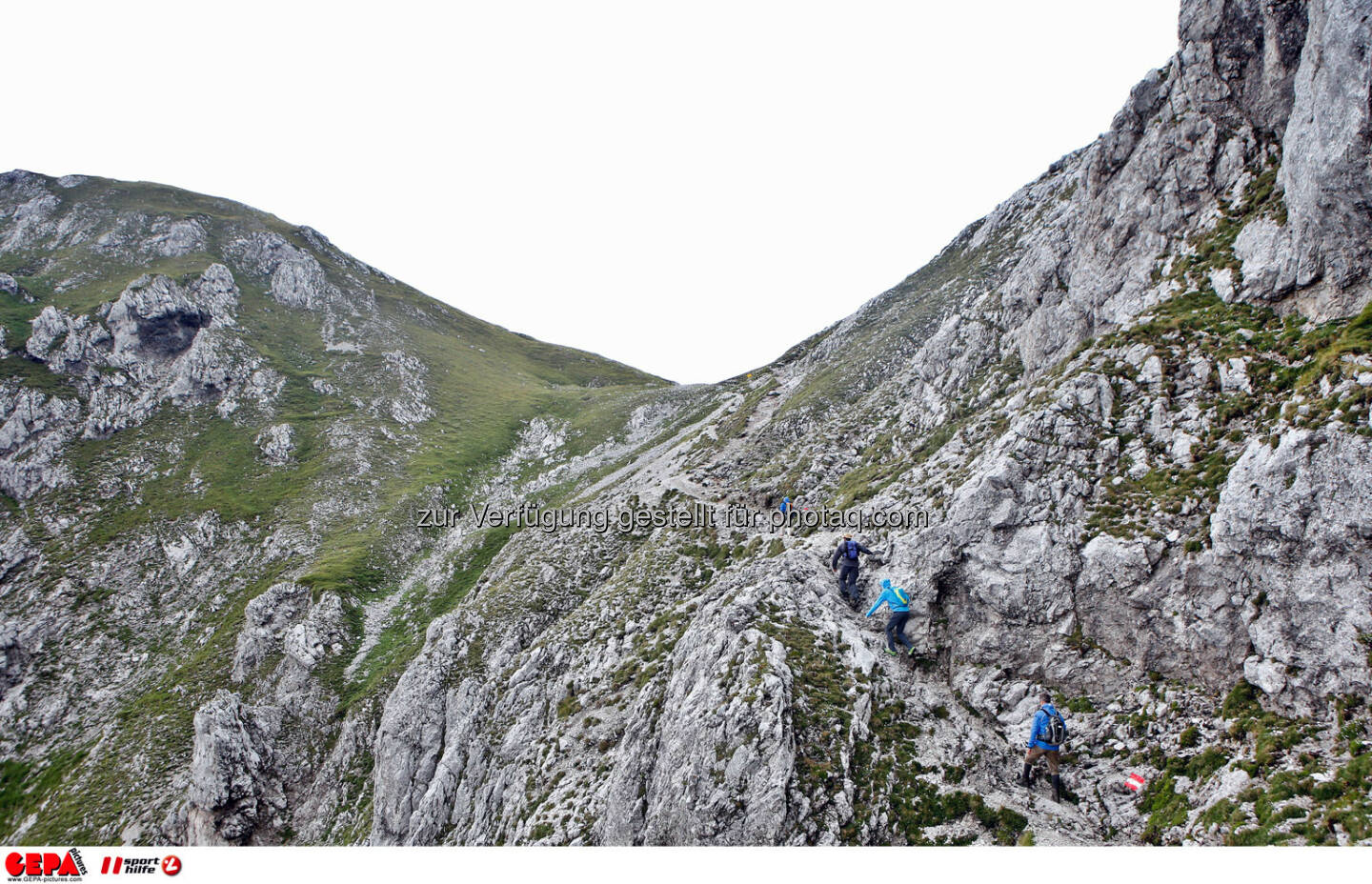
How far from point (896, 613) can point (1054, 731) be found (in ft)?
19.8

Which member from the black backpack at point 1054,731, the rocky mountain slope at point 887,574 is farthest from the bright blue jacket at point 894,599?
the black backpack at point 1054,731

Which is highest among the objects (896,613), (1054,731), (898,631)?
(896,613)

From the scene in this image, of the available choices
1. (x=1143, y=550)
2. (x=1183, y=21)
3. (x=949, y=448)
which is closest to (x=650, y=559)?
(x=949, y=448)

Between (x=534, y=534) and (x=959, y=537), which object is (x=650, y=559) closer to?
(x=534, y=534)

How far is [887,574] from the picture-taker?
74.4 ft

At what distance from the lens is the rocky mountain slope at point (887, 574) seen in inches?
549

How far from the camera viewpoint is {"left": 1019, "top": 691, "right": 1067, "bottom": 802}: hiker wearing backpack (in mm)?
14555

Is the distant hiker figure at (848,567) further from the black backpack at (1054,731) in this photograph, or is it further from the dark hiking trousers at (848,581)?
the black backpack at (1054,731)

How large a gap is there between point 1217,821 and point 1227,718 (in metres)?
3.18

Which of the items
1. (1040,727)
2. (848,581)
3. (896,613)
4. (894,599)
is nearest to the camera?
(1040,727)
